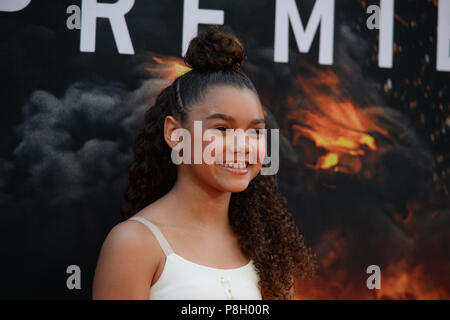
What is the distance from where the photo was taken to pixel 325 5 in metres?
2.74

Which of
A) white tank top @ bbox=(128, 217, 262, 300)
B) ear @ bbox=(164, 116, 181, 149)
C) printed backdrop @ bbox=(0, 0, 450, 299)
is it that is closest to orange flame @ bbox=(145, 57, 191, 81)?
printed backdrop @ bbox=(0, 0, 450, 299)

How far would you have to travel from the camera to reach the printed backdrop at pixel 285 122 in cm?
256

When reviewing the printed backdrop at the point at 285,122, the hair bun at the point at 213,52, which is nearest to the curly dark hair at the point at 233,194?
the hair bun at the point at 213,52

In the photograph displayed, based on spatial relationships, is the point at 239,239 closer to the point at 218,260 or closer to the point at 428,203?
the point at 218,260

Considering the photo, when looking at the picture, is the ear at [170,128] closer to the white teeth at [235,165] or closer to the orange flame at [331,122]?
the white teeth at [235,165]

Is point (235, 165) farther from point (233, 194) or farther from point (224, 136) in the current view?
point (233, 194)

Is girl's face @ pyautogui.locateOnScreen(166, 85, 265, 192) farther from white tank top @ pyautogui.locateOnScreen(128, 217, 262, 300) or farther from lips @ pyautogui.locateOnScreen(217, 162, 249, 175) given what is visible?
white tank top @ pyautogui.locateOnScreen(128, 217, 262, 300)

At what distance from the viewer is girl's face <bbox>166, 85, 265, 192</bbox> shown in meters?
1.86

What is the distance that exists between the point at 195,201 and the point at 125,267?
0.38 m

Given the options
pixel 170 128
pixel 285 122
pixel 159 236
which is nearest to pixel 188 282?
pixel 159 236

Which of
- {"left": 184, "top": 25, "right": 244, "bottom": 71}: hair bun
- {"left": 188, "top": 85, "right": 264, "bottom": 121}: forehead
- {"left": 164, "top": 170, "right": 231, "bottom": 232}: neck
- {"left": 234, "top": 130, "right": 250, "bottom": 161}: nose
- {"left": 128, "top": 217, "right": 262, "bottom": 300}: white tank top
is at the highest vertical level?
{"left": 184, "top": 25, "right": 244, "bottom": 71}: hair bun
